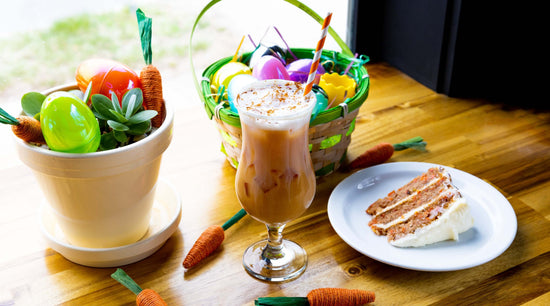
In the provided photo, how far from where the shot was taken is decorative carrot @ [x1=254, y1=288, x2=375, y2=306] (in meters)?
0.94

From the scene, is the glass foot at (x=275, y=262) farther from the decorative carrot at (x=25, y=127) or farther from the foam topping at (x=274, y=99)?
the decorative carrot at (x=25, y=127)

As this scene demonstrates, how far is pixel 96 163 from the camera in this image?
90 centimetres

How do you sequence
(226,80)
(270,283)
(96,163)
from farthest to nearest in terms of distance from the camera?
(226,80) < (270,283) < (96,163)

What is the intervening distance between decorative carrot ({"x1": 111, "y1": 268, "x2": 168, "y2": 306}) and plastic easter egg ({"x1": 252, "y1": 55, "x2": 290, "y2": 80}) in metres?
0.54

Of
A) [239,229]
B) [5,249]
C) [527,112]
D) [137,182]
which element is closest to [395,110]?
[527,112]

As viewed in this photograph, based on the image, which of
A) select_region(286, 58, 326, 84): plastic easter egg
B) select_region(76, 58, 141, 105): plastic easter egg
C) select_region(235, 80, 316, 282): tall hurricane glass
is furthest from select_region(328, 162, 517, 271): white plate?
select_region(76, 58, 141, 105): plastic easter egg

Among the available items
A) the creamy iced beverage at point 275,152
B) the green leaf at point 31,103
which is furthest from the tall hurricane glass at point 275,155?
the green leaf at point 31,103

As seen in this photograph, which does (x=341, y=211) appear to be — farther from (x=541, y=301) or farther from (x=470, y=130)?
(x=470, y=130)

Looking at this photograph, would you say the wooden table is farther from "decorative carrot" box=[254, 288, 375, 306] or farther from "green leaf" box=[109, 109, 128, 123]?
"green leaf" box=[109, 109, 128, 123]

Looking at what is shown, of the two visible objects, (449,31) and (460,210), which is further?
(449,31)

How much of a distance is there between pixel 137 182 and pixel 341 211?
43 centimetres

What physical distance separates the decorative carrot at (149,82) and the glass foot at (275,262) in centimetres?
32

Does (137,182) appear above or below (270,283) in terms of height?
above

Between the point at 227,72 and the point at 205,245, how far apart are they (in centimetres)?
44
